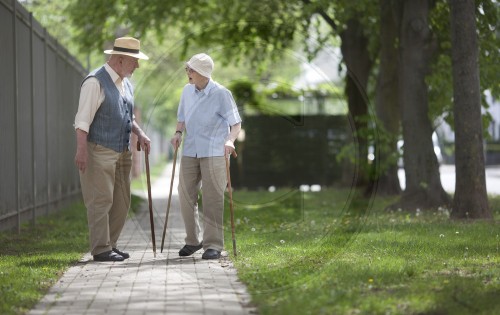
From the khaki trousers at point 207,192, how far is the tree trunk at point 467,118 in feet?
17.7

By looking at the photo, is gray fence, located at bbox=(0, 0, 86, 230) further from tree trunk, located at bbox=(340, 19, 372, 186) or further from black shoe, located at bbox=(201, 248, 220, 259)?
tree trunk, located at bbox=(340, 19, 372, 186)

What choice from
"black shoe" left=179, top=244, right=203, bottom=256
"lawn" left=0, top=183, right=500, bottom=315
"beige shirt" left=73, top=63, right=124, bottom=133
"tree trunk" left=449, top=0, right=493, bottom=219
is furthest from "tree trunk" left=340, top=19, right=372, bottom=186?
"beige shirt" left=73, top=63, right=124, bottom=133

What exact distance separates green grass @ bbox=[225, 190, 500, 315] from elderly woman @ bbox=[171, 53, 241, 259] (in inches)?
20.2

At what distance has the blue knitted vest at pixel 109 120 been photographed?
33.4ft

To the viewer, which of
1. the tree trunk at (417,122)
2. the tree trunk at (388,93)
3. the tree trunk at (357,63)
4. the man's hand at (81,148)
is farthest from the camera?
the tree trunk at (357,63)

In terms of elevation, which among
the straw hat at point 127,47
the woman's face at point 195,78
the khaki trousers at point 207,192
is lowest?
the khaki trousers at point 207,192

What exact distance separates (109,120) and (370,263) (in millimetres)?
2715

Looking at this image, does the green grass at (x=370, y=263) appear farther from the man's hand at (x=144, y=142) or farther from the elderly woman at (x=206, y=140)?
the man's hand at (x=144, y=142)

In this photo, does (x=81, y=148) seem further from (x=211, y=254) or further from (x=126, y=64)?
(x=211, y=254)

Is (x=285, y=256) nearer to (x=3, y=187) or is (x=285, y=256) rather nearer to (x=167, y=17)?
(x=3, y=187)

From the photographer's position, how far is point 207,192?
10477mm

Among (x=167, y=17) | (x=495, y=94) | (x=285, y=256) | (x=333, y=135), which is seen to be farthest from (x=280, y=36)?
(x=285, y=256)

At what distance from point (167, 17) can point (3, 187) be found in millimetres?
14195

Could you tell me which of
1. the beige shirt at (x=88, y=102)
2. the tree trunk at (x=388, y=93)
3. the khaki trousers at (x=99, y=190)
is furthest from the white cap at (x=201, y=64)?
the tree trunk at (x=388, y=93)
